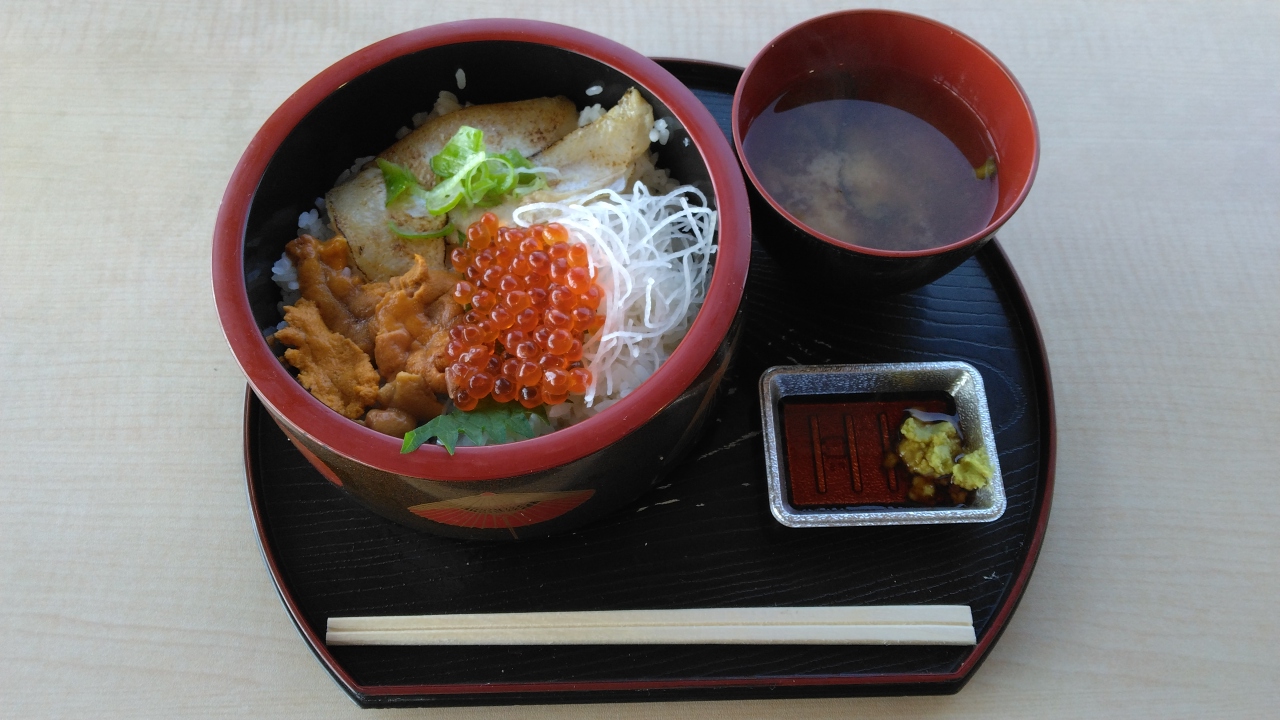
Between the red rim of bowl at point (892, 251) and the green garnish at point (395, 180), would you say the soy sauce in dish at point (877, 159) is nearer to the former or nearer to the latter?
the red rim of bowl at point (892, 251)

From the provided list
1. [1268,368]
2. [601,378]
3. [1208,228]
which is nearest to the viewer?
[601,378]

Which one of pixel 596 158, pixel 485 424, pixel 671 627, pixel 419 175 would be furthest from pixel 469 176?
pixel 671 627

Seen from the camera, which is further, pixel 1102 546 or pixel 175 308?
pixel 175 308

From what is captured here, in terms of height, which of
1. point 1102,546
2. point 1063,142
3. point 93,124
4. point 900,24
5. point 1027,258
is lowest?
point 1102,546

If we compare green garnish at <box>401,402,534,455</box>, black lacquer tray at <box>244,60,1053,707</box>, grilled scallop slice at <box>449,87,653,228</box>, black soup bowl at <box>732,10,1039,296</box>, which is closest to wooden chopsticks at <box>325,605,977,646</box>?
black lacquer tray at <box>244,60,1053,707</box>

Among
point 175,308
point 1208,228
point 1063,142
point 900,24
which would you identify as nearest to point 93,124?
point 175,308

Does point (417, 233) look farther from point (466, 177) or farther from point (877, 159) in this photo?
point (877, 159)

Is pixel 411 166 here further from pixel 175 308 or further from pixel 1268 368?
pixel 1268 368

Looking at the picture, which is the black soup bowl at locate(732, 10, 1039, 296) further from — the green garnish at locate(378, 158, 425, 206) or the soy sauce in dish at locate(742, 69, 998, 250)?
the green garnish at locate(378, 158, 425, 206)
